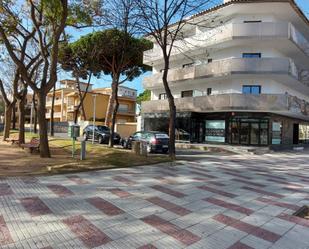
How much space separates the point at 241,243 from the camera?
428 cm

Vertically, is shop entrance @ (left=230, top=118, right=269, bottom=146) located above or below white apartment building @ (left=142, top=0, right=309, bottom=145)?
below

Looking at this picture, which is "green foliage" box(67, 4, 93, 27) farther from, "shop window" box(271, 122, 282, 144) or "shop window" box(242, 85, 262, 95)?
"shop window" box(271, 122, 282, 144)

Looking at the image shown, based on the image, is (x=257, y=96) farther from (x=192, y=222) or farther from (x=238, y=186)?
(x=192, y=222)

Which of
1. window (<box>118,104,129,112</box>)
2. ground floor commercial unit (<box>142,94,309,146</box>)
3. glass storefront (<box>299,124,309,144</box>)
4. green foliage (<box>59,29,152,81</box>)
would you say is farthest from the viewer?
window (<box>118,104,129,112</box>)

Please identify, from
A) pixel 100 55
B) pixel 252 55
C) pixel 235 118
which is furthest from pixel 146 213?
pixel 100 55

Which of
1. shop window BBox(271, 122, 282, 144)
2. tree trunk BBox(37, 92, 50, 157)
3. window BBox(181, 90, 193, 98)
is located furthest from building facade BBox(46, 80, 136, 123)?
tree trunk BBox(37, 92, 50, 157)

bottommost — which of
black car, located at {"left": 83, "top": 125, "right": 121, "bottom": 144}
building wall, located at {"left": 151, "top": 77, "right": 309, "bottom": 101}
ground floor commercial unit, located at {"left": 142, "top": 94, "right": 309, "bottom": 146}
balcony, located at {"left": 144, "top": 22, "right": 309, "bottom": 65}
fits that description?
black car, located at {"left": 83, "top": 125, "right": 121, "bottom": 144}

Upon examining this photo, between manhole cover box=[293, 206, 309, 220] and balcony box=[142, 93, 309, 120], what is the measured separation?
51.5 ft

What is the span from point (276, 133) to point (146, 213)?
2135cm

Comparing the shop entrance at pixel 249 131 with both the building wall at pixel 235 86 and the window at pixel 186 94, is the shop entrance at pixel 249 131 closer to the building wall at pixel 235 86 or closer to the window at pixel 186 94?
the building wall at pixel 235 86

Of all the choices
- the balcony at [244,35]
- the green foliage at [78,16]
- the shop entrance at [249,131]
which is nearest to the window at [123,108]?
the balcony at [244,35]

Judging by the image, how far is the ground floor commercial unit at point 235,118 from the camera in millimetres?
21516

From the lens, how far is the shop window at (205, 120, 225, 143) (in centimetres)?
2464

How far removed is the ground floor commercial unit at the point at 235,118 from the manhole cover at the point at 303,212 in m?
15.7
